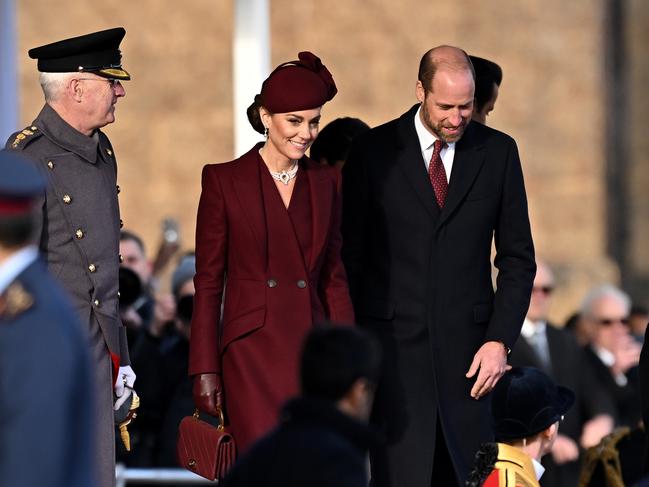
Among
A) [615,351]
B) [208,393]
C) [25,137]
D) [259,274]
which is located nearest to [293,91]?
[259,274]

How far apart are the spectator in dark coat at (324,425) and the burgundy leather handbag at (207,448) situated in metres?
1.87

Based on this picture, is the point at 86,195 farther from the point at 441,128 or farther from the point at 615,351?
the point at 615,351

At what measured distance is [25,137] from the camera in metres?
6.75

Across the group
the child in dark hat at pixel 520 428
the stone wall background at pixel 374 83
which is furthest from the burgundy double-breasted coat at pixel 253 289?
the stone wall background at pixel 374 83

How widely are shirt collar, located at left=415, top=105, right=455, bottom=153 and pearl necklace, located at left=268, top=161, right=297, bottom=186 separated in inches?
21.3

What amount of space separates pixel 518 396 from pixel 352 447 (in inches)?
110

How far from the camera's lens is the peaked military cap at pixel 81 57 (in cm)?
684

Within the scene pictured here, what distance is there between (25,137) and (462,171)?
1.50 metres

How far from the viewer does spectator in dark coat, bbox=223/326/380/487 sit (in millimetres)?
4656

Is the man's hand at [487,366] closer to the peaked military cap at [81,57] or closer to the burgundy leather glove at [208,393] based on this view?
the burgundy leather glove at [208,393]

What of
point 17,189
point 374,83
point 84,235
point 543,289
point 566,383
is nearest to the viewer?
point 17,189

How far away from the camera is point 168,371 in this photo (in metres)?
10.1

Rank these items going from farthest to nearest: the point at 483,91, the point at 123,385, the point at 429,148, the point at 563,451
A: the point at 563,451 → the point at 483,91 → the point at 429,148 → the point at 123,385

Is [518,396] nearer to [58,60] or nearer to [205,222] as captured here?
[205,222]
